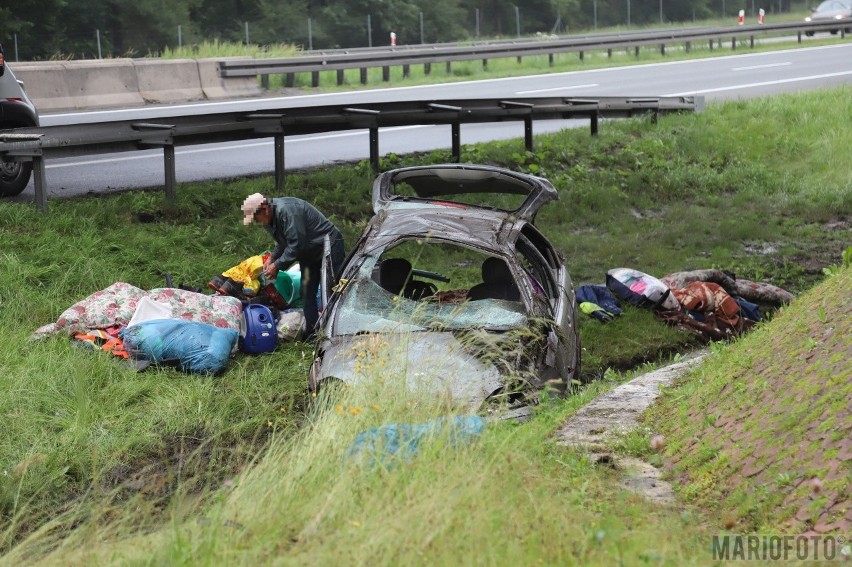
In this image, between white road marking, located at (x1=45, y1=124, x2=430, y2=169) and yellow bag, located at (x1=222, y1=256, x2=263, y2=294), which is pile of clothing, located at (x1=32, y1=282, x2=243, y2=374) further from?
white road marking, located at (x1=45, y1=124, x2=430, y2=169)

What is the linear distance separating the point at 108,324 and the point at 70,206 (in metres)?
2.95

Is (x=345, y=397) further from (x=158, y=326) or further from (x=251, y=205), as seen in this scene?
(x=251, y=205)

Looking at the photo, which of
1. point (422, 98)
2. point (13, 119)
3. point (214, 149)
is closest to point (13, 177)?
point (13, 119)

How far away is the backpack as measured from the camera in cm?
1145

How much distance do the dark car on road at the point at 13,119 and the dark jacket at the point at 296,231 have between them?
3909 millimetres

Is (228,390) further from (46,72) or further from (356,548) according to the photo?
(46,72)

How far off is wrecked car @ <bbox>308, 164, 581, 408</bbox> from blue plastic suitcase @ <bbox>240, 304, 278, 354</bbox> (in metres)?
0.93

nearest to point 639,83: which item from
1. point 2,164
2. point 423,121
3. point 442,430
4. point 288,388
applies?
point 423,121

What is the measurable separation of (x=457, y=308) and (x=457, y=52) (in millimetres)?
21544

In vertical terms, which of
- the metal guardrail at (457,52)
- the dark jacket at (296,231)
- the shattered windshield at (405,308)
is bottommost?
the shattered windshield at (405,308)

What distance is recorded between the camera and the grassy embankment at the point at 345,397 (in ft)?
15.0

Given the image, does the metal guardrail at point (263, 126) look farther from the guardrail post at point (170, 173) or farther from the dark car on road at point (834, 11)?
the dark car on road at point (834, 11)

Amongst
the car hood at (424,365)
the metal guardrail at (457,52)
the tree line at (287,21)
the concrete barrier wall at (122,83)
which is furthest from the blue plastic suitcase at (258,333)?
the tree line at (287,21)

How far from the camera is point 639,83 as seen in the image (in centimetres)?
2617
